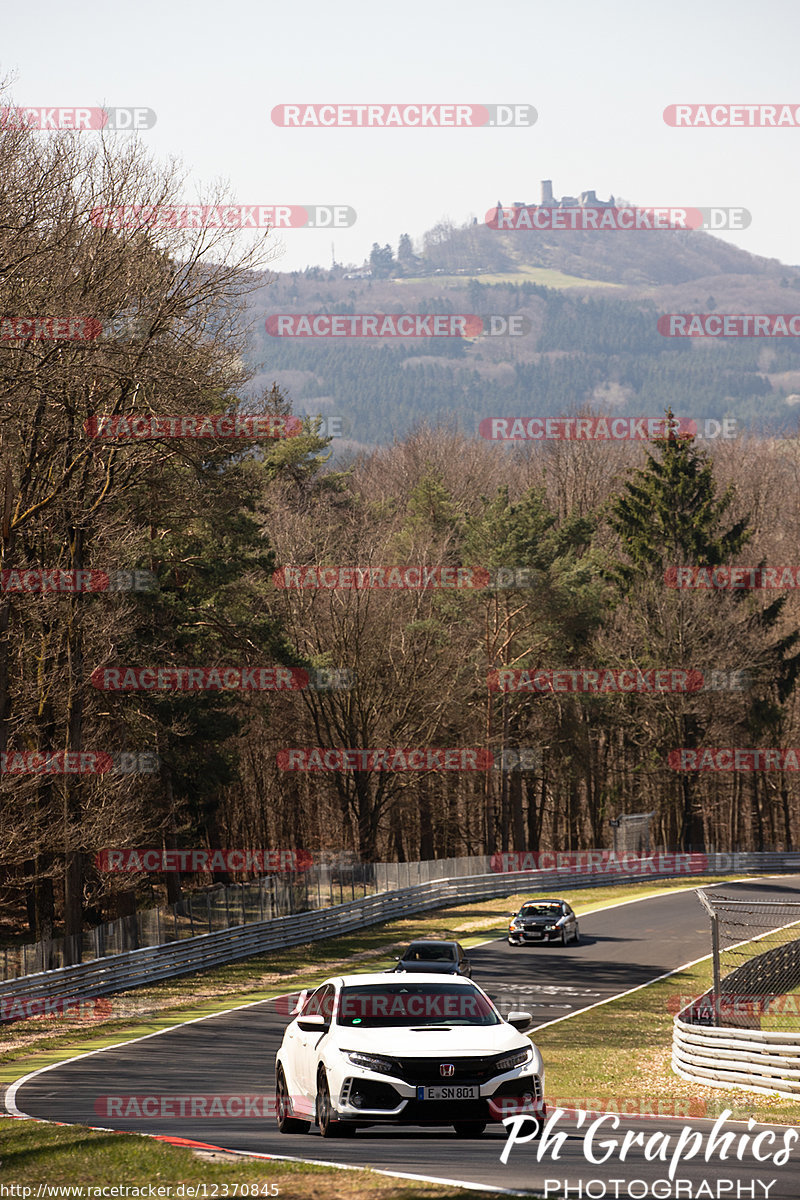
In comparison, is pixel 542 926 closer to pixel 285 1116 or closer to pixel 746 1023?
pixel 746 1023

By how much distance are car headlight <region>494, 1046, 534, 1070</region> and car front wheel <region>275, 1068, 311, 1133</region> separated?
91.0 inches

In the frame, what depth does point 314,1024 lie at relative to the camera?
11609 mm

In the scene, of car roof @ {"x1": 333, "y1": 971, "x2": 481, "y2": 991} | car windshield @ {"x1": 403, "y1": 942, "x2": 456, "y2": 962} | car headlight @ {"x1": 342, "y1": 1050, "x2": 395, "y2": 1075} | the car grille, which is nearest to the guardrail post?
car roof @ {"x1": 333, "y1": 971, "x2": 481, "y2": 991}

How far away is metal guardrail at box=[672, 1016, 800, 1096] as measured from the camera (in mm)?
16453

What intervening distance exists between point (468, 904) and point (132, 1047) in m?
27.7

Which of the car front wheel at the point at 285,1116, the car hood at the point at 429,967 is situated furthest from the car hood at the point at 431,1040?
the car hood at the point at 429,967

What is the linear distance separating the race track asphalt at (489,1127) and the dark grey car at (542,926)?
1.12 feet

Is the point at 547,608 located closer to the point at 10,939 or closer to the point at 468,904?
the point at 468,904

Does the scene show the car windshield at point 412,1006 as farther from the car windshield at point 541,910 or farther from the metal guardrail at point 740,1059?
the car windshield at point 541,910

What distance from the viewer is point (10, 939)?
42.7 m

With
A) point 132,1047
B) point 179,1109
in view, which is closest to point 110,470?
point 132,1047

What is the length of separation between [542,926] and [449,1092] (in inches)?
1083

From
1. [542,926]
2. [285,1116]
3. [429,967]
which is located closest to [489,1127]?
[285,1116]

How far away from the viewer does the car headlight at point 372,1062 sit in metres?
10.6
